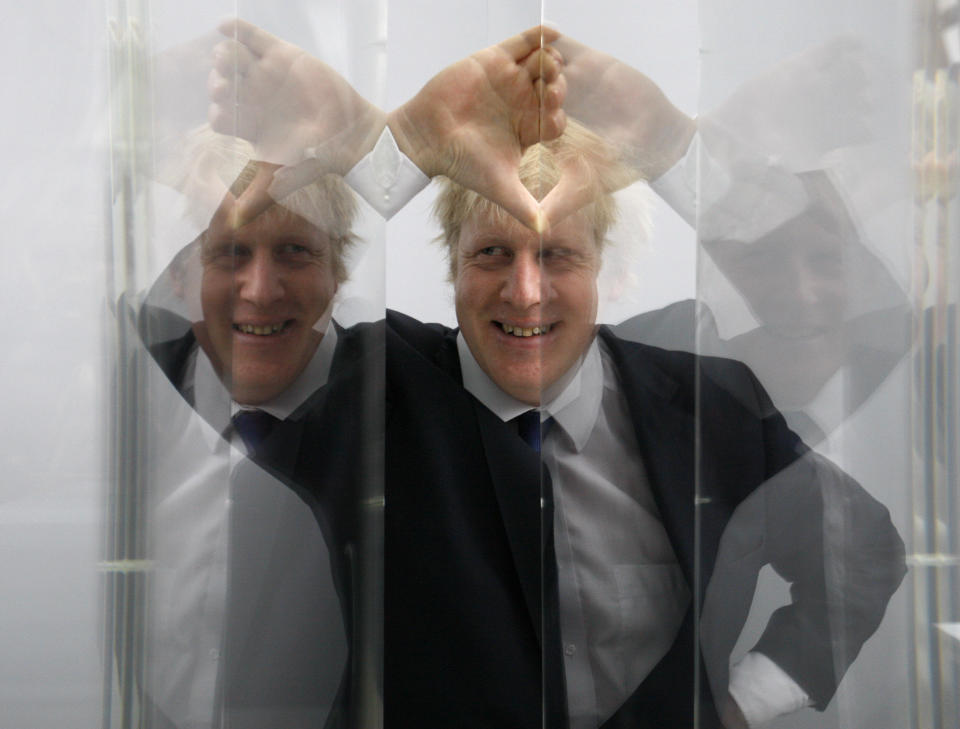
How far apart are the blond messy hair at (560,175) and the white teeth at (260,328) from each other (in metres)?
0.24

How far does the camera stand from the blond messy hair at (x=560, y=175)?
35.5 inches

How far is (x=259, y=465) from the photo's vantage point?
88 cm

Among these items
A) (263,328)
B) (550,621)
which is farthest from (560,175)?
(550,621)

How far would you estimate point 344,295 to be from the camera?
0.93 meters

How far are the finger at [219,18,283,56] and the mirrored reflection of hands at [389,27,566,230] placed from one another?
0.17 m

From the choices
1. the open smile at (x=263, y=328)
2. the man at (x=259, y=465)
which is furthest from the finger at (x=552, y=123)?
the open smile at (x=263, y=328)

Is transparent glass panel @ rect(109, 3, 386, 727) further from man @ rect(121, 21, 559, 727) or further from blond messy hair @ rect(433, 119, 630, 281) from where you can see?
blond messy hair @ rect(433, 119, 630, 281)

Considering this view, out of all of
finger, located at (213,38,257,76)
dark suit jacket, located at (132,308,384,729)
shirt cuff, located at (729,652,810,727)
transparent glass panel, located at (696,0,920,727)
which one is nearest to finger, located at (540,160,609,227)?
transparent glass panel, located at (696,0,920,727)

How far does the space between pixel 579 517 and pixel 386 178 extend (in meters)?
0.41

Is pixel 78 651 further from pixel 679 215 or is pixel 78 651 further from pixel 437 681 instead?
pixel 679 215

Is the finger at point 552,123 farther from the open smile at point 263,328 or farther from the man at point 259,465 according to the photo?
the open smile at point 263,328

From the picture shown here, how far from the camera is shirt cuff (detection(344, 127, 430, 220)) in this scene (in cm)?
94

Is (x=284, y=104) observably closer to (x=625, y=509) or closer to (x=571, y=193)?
(x=571, y=193)

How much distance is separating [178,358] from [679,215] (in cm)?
49
